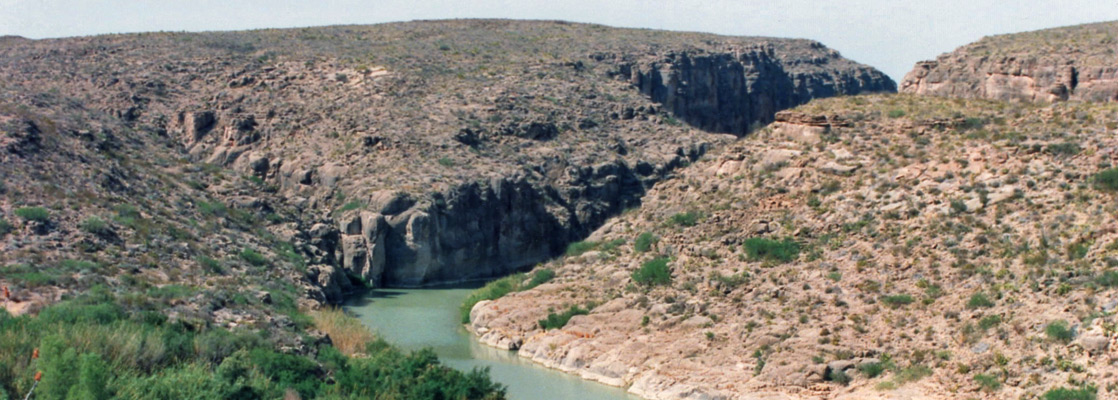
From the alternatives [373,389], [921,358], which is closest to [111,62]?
[373,389]

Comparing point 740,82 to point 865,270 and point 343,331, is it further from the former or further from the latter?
point 343,331

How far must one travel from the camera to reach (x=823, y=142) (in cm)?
4284

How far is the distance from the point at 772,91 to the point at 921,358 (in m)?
71.5

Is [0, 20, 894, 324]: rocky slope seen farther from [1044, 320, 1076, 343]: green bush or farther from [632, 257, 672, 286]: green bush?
[1044, 320, 1076, 343]: green bush

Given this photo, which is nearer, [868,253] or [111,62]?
[868,253]

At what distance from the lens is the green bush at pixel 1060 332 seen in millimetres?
28500

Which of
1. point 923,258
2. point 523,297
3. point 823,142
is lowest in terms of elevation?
point 523,297

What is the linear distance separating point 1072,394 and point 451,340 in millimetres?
21913

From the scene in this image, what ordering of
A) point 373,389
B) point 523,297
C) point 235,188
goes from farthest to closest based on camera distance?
point 235,188 < point 523,297 < point 373,389

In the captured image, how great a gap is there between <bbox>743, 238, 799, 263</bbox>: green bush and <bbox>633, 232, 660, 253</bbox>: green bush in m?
4.69

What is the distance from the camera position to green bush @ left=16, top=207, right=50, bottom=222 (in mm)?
38906

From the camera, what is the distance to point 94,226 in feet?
131

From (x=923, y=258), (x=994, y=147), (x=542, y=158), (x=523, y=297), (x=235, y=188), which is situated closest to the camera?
(x=923, y=258)

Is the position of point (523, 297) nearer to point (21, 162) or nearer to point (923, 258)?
point (923, 258)
